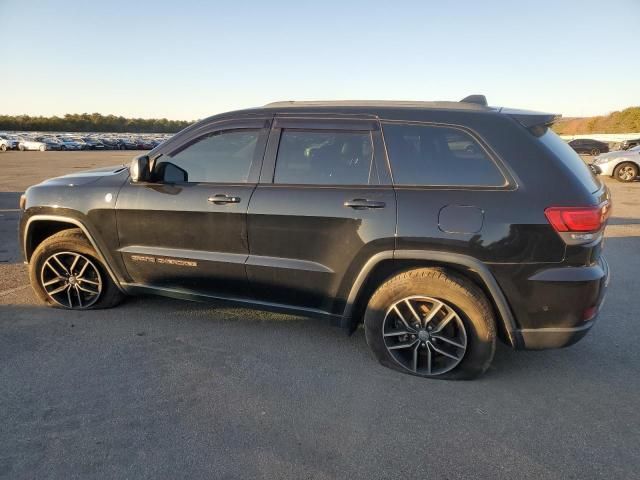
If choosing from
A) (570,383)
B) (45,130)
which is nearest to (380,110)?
(570,383)

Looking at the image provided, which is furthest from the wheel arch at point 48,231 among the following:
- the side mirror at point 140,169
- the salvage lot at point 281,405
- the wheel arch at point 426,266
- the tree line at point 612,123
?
the tree line at point 612,123

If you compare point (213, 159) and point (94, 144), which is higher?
point (94, 144)

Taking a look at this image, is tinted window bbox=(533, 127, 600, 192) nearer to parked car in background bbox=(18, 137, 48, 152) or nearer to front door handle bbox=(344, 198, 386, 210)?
front door handle bbox=(344, 198, 386, 210)

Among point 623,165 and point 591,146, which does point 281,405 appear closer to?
point 623,165

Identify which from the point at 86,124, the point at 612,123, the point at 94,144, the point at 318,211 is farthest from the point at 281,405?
the point at 86,124

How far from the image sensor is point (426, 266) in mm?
2969

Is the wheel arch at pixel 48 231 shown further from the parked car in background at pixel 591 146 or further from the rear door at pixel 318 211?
the parked car in background at pixel 591 146

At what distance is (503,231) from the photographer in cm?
267

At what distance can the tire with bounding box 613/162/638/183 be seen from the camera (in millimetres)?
14906

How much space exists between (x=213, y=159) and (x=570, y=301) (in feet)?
8.93

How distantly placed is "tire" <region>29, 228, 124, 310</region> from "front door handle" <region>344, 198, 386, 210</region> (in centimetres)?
241

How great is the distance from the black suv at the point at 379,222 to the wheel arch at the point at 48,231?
0.03m

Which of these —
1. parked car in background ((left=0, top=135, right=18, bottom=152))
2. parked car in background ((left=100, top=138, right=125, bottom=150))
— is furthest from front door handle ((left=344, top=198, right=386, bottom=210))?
parked car in background ((left=100, top=138, right=125, bottom=150))

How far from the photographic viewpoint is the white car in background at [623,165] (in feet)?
48.7
